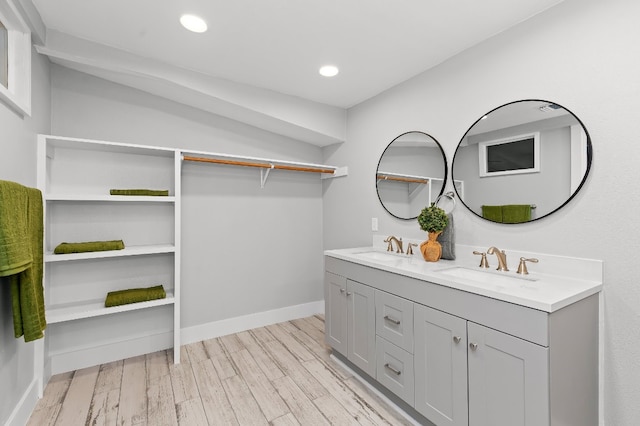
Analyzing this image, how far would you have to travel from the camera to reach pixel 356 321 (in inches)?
85.7

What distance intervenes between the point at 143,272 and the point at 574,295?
9.63ft

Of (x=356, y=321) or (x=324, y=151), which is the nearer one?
(x=356, y=321)

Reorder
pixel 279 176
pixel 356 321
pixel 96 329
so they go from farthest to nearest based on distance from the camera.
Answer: pixel 279 176, pixel 96 329, pixel 356 321

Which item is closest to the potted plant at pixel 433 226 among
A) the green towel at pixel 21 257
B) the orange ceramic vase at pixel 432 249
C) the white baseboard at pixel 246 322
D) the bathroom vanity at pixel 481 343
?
the orange ceramic vase at pixel 432 249

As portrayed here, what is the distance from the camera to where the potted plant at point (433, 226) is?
207 cm

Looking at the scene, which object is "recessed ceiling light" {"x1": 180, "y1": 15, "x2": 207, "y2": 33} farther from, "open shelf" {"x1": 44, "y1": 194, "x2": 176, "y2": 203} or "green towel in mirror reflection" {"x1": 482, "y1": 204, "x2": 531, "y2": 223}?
"green towel in mirror reflection" {"x1": 482, "y1": 204, "x2": 531, "y2": 223}

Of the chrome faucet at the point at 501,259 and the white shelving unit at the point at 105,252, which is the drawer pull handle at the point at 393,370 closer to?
the chrome faucet at the point at 501,259

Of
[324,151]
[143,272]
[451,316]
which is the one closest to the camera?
[451,316]

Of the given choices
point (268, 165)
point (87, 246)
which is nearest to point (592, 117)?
point (268, 165)

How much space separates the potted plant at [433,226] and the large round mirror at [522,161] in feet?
0.65

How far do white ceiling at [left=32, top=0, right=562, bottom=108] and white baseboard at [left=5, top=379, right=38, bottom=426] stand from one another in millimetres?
2279

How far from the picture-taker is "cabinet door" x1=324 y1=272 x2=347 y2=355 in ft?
7.57

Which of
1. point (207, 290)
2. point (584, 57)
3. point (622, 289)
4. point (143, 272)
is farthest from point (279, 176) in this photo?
point (622, 289)

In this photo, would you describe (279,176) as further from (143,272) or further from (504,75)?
(504,75)
